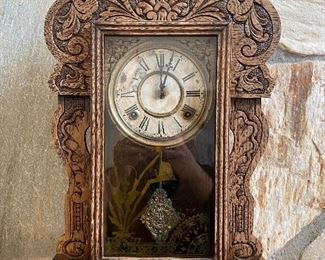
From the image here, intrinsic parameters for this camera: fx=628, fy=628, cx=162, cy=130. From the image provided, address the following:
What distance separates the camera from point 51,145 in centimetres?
95

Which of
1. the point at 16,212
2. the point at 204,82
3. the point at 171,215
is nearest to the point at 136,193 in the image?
the point at 171,215

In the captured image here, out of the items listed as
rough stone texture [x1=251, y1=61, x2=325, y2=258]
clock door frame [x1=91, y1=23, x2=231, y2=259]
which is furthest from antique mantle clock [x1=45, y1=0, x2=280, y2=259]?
rough stone texture [x1=251, y1=61, x2=325, y2=258]

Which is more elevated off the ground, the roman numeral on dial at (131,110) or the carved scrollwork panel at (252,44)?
the carved scrollwork panel at (252,44)

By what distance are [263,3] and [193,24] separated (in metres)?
0.09

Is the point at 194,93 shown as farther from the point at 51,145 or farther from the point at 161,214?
the point at 51,145

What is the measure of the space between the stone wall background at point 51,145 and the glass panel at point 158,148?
0.18m

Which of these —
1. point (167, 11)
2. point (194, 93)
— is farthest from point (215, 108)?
point (167, 11)

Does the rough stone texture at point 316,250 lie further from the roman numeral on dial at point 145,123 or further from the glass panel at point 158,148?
the roman numeral on dial at point 145,123

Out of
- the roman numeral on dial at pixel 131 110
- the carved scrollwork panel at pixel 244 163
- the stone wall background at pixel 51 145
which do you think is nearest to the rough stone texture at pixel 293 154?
the stone wall background at pixel 51 145

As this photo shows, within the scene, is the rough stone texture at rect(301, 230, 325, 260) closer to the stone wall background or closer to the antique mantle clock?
the stone wall background

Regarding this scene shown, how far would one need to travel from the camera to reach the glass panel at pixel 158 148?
0.76 m

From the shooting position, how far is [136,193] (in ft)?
2.52

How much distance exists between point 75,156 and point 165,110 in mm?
130

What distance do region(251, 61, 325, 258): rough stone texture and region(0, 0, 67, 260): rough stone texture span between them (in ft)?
1.01
